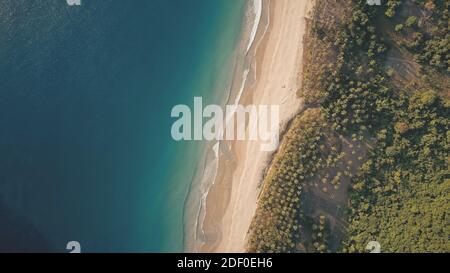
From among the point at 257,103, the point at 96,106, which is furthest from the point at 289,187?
the point at 96,106

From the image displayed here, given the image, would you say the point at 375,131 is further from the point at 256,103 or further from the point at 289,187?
the point at 256,103

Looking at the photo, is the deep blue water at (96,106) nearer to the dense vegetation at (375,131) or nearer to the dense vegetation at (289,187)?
the dense vegetation at (289,187)

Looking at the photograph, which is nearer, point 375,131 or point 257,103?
point 375,131

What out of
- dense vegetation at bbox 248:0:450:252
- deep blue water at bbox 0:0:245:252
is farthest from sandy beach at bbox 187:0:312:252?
deep blue water at bbox 0:0:245:252

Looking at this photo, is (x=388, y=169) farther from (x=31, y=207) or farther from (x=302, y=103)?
(x=31, y=207)

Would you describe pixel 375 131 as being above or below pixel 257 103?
below

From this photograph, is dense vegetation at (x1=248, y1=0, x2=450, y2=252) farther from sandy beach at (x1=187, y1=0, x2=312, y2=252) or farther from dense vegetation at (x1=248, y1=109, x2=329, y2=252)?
sandy beach at (x1=187, y1=0, x2=312, y2=252)

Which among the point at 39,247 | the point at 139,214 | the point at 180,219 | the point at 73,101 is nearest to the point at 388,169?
the point at 180,219

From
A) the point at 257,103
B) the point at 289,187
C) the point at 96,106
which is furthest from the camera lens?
the point at 96,106
